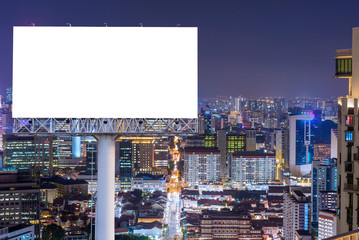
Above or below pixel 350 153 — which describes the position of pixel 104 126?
above

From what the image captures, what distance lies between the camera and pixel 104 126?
3.59m

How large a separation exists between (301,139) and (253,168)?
4.49 metres

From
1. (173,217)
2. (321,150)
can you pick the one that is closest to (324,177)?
(173,217)

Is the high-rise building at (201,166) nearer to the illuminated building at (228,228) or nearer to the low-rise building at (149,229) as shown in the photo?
the illuminated building at (228,228)

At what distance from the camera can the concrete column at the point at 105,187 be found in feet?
12.0

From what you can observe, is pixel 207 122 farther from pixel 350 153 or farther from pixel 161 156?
pixel 350 153

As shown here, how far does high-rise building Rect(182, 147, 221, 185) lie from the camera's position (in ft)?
89.8

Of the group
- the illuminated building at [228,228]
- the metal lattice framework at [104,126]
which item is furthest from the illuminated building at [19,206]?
the metal lattice framework at [104,126]

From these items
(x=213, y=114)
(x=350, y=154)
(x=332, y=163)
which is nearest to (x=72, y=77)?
(x=350, y=154)

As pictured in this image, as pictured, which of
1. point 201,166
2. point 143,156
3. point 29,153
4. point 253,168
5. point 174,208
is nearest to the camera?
point 174,208

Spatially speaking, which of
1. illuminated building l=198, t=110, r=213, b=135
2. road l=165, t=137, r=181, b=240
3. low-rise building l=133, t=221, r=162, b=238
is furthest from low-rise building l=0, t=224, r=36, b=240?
illuminated building l=198, t=110, r=213, b=135

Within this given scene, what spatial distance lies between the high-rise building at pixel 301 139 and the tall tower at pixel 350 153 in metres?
25.8

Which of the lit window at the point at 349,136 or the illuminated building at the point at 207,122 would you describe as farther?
the illuminated building at the point at 207,122

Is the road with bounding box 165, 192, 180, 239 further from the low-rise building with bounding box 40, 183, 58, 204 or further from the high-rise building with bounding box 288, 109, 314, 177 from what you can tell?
the high-rise building with bounding box 288, 109, 314, 177
